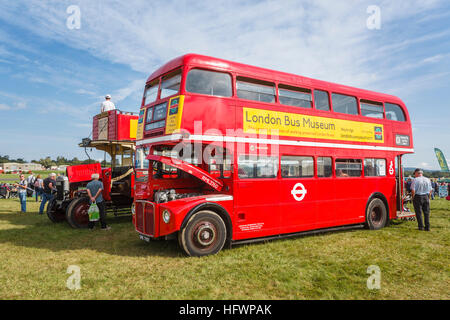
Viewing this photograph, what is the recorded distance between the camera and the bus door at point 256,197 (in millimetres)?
6676

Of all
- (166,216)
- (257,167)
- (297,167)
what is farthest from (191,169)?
(297,167)

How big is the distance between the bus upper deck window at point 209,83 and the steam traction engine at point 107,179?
599 cm

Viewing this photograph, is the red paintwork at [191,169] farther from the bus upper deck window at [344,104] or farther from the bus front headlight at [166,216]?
the bus upper deck window at [344,104]

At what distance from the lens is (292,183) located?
295 inches

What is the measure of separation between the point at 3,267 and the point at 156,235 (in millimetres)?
2767

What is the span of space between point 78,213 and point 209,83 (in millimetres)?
6328

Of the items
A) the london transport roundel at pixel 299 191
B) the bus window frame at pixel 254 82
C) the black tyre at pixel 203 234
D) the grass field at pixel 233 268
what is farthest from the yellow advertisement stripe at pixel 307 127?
the grass field at pixel 233 268

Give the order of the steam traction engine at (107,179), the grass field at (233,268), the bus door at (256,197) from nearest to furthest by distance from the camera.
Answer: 1. the grass field at (233,268)
2. the bus door at (256,197)
3. the steam traction engine at (107,179)

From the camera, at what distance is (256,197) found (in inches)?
272

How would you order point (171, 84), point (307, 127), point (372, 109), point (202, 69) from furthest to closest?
point (372, 109)
point (307, 127)
point (171, 84)
point (202, 69)

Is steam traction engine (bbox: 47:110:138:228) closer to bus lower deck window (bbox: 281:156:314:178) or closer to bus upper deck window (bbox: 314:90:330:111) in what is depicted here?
bus lower deck window (bbox: 281:156:314:178)

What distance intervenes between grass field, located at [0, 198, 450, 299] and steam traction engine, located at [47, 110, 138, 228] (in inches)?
65.6

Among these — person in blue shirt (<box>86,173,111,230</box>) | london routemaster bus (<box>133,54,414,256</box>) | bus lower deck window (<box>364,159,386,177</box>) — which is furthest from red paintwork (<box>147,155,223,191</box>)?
bus lower deck window (<box>364,159,386,177</box>)

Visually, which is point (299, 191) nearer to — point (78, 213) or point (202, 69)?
point (202, 69)
